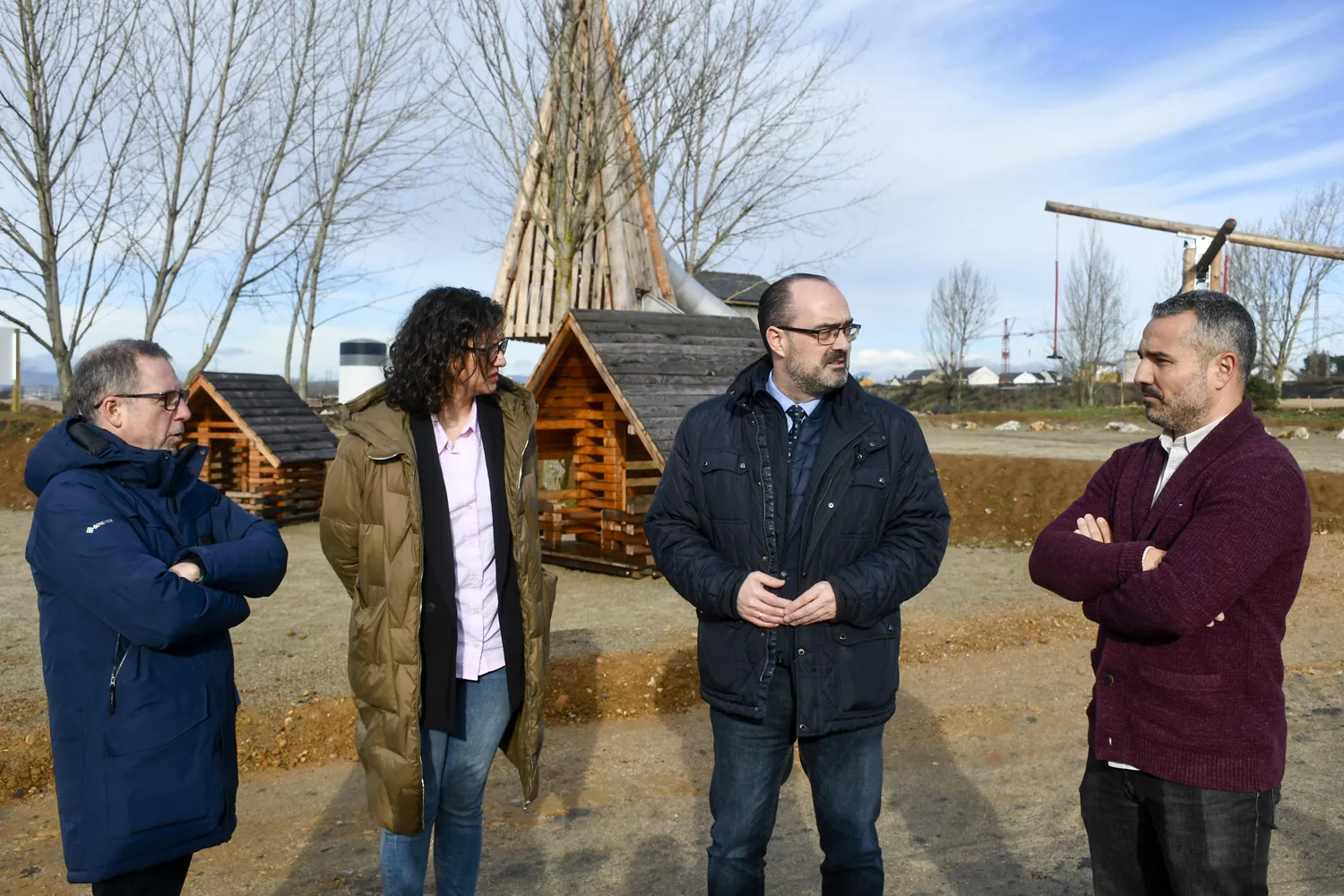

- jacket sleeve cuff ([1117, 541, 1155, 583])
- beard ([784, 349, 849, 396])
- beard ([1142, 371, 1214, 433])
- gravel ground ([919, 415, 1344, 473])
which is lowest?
gravel ground ([919, 415, 1344, 473])

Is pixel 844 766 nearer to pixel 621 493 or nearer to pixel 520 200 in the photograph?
pixel 621 493

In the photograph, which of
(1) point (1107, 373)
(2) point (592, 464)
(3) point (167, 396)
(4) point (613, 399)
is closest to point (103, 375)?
(3) point (167, 396)

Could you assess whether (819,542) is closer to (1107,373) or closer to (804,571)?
(804,571)

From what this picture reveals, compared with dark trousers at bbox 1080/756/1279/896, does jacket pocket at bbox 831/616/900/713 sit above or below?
above

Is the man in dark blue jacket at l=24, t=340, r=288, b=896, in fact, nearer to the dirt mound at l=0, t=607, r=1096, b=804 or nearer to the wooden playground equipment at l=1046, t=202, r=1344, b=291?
the dirt mound at l=0, t=607, r=1096, b=804

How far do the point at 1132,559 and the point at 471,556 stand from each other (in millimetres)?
1780

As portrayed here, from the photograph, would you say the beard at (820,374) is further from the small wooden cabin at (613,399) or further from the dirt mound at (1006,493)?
the dirt mound at (1006,493)

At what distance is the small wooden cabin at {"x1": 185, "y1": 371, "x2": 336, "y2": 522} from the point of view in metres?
14.3

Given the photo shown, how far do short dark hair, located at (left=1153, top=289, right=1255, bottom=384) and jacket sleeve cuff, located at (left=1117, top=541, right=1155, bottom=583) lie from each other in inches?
18.6

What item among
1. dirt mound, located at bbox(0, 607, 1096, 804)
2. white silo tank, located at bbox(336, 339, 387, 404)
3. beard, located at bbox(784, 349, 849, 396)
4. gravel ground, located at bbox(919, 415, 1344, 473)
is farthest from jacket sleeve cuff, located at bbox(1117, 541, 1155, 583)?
white silo tank, located at bbox(336, 339, 387, 404)

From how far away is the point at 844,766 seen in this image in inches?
121

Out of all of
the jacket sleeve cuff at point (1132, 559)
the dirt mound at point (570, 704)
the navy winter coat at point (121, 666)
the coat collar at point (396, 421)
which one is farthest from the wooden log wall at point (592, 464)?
the jacket sleeve cuff at point (1132, 559)

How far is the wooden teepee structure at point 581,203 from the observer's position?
50.8 ft

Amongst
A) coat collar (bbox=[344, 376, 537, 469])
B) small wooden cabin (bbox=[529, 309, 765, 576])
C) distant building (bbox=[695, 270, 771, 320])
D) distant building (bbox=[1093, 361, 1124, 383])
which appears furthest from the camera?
distant building (bbox=[1093, 361, 1124, 383])
